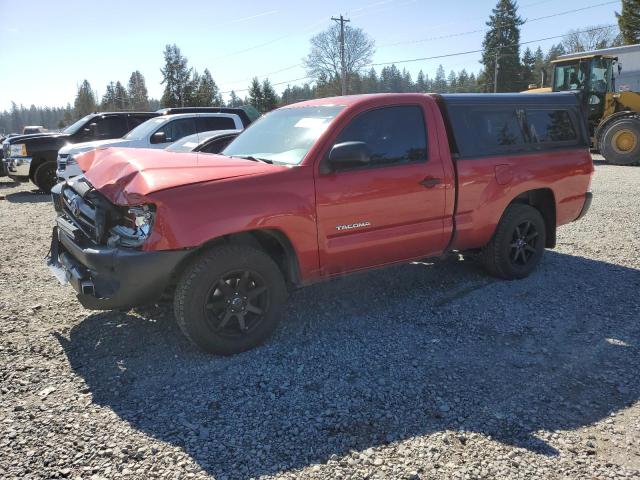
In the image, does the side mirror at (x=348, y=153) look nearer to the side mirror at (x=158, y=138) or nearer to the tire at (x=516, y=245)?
the tire at (x=516, y=245)

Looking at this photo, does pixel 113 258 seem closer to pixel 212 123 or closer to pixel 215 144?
pixel 215 144

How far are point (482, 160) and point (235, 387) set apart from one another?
3.07m

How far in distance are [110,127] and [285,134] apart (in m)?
10.0

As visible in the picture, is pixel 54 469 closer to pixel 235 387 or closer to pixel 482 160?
pixel 235 387

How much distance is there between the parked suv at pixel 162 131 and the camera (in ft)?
33.6

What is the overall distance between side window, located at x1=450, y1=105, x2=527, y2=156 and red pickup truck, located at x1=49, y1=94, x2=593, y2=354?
0.01m

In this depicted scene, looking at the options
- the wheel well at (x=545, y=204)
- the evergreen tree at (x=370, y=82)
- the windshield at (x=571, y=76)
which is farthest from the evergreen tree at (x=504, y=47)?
the wheel well at (x=545, y=204)

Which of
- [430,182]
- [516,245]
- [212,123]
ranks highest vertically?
[212,123]

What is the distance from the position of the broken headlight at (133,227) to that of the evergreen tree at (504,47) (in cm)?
6201

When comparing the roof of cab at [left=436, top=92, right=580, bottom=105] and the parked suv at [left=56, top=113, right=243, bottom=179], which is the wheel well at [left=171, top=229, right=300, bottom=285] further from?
the parked suv at [left=56, top=113, right=243, bottom=179]

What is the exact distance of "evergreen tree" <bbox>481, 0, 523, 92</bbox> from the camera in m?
58.3

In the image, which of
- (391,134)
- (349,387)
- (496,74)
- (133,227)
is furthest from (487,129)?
(496,74)

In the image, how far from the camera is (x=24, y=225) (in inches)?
333

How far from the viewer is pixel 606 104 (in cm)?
1598
